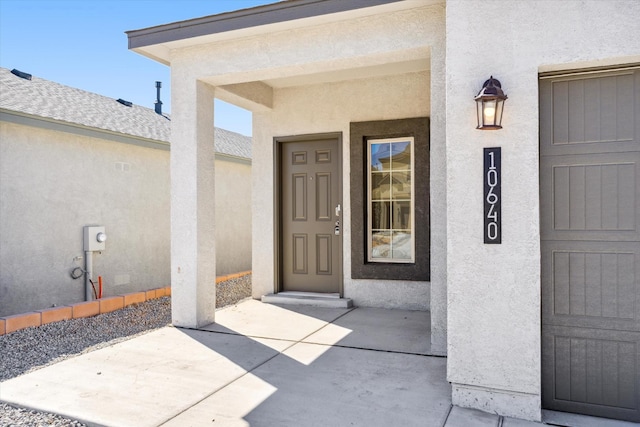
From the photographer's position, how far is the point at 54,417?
10.2ft

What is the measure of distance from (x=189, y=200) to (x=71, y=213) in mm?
2444

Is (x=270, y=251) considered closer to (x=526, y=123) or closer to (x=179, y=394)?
(x=179, y=394)

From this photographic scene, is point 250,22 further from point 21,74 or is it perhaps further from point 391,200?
point 21,74

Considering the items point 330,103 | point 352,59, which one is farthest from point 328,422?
point 330,103

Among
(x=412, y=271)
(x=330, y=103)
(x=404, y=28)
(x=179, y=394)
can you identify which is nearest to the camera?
(x=179, y=394)

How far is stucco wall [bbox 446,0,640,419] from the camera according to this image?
2988 mm

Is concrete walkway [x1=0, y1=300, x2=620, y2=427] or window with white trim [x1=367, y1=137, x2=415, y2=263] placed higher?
window with white trim [x1=367, y1=137, x2=415, y2=263]

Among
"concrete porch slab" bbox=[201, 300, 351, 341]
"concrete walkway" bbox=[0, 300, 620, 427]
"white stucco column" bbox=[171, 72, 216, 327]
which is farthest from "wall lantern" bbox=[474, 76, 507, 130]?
"white stucco column" bbox=[171, 72, 216, 327]

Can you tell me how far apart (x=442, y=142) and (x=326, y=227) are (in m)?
2.90

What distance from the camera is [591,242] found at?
306 cm

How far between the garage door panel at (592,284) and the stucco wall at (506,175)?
0.22m

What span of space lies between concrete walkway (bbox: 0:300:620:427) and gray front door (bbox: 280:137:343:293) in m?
1.55

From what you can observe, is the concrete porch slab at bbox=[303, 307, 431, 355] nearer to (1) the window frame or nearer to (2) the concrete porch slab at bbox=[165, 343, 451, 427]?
(2) the concrete porch slab at bbox=[165, 343, 451, 427]

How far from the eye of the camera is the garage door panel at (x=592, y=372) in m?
2.98
